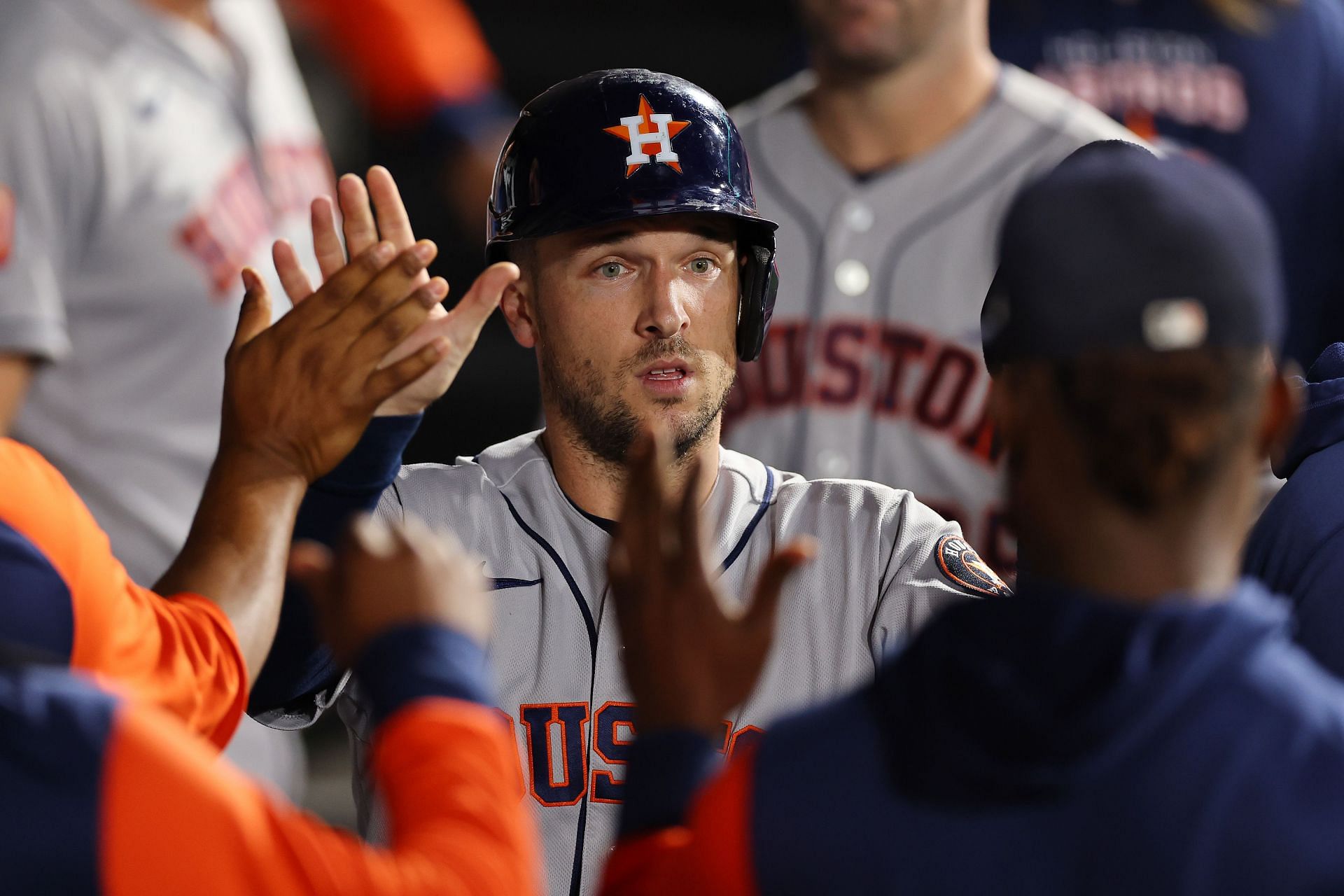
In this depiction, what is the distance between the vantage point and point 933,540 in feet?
6.58

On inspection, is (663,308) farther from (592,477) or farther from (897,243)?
(897,243)

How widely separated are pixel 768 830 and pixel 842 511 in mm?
1007

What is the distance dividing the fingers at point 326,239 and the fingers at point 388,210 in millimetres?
59

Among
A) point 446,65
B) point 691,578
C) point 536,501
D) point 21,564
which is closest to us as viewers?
point 691,578

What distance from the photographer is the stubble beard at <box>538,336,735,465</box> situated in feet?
6.83

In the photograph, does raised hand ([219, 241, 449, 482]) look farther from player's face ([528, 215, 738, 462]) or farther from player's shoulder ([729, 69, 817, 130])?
player's shoulder ([729, 69, 817, 130])

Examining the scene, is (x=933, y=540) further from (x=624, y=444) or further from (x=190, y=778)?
(x=190, y=778)

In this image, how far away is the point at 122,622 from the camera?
4.82 feet

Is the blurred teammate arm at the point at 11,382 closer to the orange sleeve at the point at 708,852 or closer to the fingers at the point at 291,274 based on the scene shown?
the fingers at the point at 291,274

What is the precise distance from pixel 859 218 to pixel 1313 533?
1560 mm

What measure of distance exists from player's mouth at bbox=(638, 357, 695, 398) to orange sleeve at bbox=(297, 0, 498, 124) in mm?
2053

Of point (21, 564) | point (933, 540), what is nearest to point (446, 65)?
point (933, 540)

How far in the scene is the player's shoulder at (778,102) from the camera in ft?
11.2

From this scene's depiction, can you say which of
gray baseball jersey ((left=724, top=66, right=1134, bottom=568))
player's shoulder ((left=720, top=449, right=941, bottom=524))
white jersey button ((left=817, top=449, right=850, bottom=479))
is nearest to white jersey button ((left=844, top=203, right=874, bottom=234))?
gray baseball jersey ((left=724, top=66, right=1134, bottom=568))
